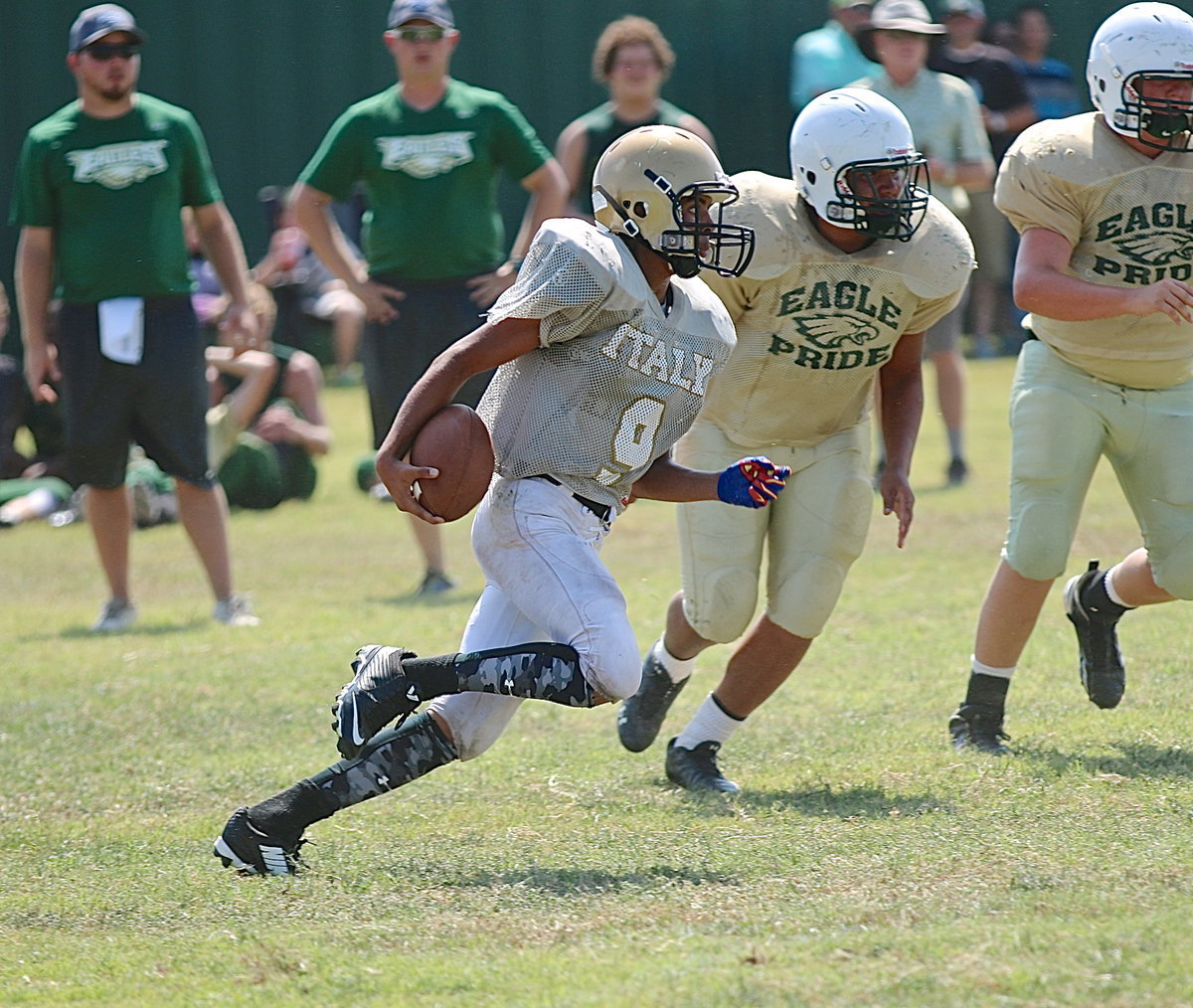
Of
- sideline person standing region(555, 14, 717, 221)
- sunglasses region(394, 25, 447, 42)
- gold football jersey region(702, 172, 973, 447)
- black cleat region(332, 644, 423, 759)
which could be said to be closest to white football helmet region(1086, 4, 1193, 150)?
gold football jersey region(702, 172, 973, 447)

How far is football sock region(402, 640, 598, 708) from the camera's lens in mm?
3887

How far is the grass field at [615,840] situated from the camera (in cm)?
323

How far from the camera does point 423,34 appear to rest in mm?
7852

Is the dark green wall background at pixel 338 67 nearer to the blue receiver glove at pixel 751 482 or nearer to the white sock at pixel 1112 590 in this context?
the white sock at pixel 1112 590

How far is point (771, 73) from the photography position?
15.2m

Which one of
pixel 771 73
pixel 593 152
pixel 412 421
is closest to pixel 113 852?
pixel 412 421

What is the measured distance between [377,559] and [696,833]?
494 cm

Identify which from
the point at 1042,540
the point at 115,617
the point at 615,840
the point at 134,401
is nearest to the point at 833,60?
the point at 134,401

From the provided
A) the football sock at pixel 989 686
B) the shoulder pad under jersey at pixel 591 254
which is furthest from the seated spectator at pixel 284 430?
the shoulder pad under jersey at pixel 591 254

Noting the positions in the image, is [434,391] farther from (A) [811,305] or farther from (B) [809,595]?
(B) [809,595]

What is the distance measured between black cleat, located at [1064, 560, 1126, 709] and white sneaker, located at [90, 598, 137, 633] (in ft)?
13.8

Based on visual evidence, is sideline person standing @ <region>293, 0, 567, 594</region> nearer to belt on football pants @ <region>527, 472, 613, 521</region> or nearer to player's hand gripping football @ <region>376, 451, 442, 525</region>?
belt on football pants @ <region>527, 472, 613, 521</region>

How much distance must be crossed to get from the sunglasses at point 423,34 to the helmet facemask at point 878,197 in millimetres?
3815

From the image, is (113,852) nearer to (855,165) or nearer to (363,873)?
(363,873)
